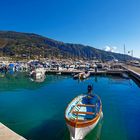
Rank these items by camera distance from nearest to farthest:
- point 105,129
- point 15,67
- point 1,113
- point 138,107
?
point 105,129, point 1,113, point 138,107, point 15,67

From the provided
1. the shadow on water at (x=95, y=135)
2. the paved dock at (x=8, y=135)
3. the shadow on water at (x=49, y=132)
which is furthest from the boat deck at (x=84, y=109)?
the paved dock at (x=8, y=135)

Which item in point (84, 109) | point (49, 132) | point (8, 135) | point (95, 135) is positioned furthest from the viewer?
point (84, 109)

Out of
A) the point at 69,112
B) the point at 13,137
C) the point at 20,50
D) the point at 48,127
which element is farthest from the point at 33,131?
the point at 20,50

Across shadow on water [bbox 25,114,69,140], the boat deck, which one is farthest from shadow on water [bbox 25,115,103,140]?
the boat deck

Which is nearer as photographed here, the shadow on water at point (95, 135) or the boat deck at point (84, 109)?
the shadow on water at point (95, 135)

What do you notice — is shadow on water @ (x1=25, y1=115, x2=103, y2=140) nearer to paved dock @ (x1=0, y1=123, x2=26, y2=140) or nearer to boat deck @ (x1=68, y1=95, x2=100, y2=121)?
boat deck @ (x1=68, y1=95, x2=100, y2=121)

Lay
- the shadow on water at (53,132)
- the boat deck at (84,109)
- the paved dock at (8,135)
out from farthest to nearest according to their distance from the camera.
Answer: the boat deck at (84,109) < the shadow on water at (53,132) < the paved dock at (8,135)

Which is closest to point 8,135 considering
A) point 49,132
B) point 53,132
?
point 49,132

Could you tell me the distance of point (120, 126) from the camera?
1703 centimetres

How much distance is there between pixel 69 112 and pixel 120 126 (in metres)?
5.40

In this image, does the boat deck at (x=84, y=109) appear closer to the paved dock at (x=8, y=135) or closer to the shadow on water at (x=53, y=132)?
the shadow on water at (x=53, y=132)

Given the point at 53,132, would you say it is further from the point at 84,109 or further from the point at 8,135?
the point at 8,135

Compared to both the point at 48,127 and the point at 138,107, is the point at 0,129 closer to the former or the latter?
the point at 48,127

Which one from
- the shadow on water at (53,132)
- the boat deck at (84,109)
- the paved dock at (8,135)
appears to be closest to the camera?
the paved dock at (8,135)
